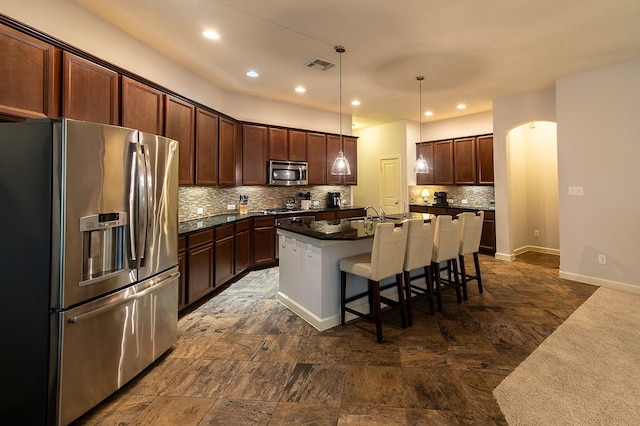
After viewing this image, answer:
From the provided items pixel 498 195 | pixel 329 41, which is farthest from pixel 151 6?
pixel 498 195

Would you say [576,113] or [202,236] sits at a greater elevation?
[576,113]


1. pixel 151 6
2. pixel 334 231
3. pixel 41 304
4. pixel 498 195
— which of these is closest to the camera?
pixel 41 304

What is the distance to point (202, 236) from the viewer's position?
3494 mm

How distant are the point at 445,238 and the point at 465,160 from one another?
3808 millimetres

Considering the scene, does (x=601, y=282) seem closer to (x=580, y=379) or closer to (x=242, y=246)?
(x=580, y=379)

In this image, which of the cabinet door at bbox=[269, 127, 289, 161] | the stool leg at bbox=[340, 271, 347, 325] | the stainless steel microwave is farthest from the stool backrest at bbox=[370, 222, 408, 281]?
the cabinet door at bbox=[269, 127, 289, 161]

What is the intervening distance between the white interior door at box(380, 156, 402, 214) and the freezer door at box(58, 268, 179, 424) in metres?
5.97

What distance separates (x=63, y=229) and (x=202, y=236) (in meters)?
1.85

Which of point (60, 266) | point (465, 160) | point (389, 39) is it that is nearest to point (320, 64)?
point (389, 39)

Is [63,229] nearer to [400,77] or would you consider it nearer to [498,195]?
[400,77]

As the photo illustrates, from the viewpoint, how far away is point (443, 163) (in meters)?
6.79

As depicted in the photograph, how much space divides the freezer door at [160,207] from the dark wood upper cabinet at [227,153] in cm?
205

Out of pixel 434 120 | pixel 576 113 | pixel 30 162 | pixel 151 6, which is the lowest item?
pixel 30 162

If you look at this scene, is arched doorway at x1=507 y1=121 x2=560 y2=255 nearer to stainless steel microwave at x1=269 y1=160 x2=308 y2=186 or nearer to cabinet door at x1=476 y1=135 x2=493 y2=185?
cabinet door at x1=476 y1=135 x2=493 y2=185
